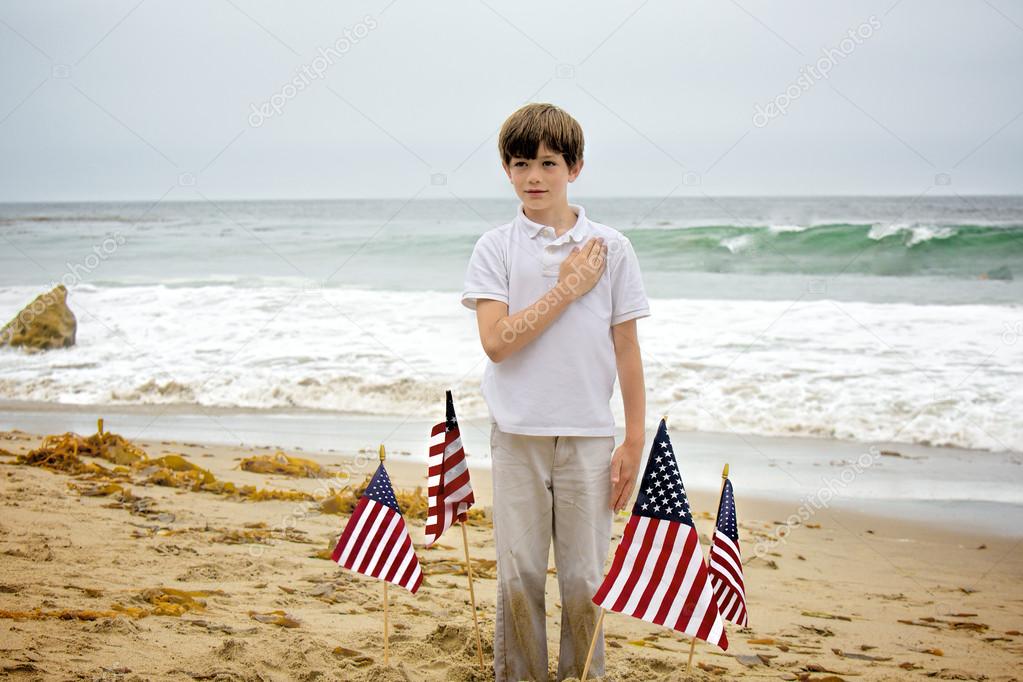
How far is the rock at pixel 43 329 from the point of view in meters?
11.7

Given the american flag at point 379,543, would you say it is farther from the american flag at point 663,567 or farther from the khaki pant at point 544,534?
the american flag at point 663,567

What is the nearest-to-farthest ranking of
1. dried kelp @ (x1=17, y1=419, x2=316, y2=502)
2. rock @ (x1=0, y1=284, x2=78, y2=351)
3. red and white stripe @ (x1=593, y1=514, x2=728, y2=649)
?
red and white stripe @ (x1=593, y1=514, x2=728, y2=649), dried kelp @ (x1=17, y1=419, x2=316, y2=502), rock @ (x1=0, y1=284, x2=78, y2=351)

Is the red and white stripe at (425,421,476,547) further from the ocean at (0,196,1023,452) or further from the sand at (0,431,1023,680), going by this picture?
the ocean at (0,196,1023,452)

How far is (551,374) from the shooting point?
2703mm

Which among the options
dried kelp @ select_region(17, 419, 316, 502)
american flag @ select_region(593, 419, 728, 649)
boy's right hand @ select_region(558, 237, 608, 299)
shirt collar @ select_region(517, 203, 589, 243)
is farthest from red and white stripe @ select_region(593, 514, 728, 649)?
dried kelp @ select_region(17, 419, 316, 502)

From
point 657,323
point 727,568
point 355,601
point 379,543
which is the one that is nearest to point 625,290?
point 727,568

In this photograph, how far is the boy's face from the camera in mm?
2678

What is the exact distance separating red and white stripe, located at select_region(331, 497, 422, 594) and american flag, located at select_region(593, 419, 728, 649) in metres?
0.77

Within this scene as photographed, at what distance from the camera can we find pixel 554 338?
270 cm

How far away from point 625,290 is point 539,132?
53cm

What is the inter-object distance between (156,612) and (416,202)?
33.9 meters

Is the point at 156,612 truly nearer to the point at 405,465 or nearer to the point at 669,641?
the point at 669,641

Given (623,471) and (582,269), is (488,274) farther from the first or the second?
(623,471)

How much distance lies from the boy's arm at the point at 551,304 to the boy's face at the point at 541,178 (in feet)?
0.60
